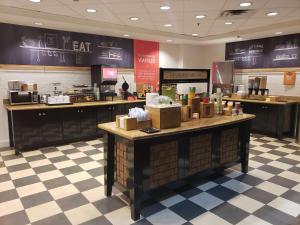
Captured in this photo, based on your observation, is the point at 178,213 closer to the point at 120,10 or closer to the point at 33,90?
the point at 120,10

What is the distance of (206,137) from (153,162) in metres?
0.95

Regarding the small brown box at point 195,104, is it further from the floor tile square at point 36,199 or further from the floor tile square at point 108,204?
the floor tile square at point 36,199

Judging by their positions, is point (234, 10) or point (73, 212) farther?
point (234, 10)

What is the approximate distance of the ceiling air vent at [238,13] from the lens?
420 centimetres

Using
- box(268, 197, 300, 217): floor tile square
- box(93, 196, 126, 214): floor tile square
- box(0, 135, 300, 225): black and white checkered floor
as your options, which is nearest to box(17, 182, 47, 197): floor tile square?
box(0, 135, 300, 225): black and white checkered floor

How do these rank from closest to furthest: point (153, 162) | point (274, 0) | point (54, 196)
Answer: point (153, 162) < point (54, 196) < point (274, 0)

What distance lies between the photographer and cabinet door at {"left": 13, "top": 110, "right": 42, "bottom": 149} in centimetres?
461

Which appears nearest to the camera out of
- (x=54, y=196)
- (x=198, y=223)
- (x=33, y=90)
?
(x=198, y=223)

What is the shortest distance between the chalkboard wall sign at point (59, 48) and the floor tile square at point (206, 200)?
4509 mm

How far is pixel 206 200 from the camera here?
2949mm

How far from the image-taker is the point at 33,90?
203 inches

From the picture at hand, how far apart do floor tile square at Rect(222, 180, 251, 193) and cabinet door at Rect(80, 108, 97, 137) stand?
11.1 ft

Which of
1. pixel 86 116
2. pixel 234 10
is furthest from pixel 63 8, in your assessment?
pixel 234 10

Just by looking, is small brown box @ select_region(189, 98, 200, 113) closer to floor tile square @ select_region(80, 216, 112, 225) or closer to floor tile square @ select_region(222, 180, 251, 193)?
floor tile square @ select_region(222, 180, 251, 193)
